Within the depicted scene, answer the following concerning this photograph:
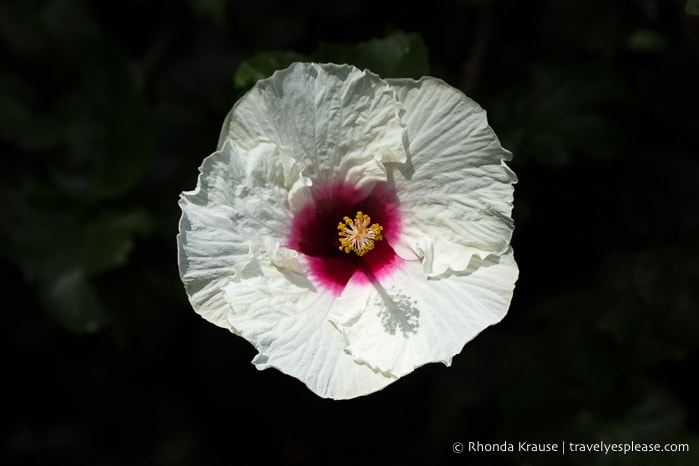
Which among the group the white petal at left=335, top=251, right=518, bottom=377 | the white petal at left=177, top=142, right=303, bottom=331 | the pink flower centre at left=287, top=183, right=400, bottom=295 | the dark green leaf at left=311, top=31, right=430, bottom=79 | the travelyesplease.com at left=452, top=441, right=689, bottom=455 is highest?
the dark green leaf at left=311, top=31, right=430, bottom=79

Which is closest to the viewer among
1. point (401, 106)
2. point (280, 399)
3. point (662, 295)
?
point (401, 106)

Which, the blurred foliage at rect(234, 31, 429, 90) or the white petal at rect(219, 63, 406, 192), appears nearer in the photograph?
the white petal at rect(219, 63, 406, 192)

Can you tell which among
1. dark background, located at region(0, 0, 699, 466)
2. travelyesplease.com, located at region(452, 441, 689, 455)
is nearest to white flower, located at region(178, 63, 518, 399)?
dark background, located at region(0, 0, 699, 466)

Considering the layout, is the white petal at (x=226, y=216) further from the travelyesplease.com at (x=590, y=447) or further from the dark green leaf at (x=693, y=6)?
the travelyesplease.com at (x=590, y=447)

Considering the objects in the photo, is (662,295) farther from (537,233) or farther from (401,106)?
(401,106)

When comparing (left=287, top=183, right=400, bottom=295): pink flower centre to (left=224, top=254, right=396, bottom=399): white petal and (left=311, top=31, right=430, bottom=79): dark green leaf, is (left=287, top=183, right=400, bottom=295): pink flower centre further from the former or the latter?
(left=311, top=31, right=430, bottom=79): dark green leaf

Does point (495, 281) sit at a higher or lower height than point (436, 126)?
lower

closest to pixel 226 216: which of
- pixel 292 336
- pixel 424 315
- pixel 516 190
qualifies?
pixel 292 336

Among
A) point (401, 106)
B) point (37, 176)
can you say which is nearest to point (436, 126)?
point (401, 106)
